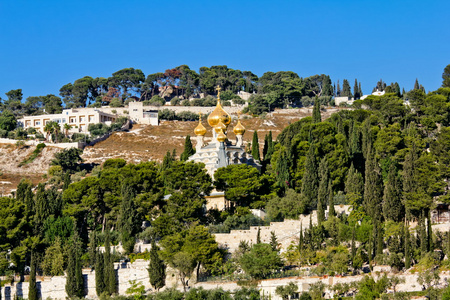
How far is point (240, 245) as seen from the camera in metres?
47.3

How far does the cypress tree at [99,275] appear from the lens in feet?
148

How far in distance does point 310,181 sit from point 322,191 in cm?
241

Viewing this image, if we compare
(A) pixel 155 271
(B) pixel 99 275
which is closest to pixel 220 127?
(A) pixel 155 271

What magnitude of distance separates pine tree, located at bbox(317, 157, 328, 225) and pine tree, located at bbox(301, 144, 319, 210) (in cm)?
54

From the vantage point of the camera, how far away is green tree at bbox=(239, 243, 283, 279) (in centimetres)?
4347

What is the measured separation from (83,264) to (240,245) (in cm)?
960

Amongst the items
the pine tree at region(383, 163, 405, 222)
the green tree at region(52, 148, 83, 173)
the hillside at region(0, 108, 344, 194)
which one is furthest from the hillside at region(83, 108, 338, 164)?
the pine tree at region(383, 163, 405, 222)

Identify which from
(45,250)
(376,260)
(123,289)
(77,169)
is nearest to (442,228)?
(376,260)

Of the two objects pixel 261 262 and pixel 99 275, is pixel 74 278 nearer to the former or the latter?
pixel 99 275

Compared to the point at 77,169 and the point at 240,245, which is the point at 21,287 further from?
the point at 77,169

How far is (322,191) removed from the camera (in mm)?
51750

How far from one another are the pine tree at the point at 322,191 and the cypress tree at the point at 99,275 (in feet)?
43.4

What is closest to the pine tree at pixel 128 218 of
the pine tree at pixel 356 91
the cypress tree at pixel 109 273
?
the cypress tree at pixel 109 273

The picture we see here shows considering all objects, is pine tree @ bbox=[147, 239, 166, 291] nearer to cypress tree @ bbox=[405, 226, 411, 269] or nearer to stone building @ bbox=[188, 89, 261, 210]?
stone building @ bbox=[188, 89, 261, 210]
